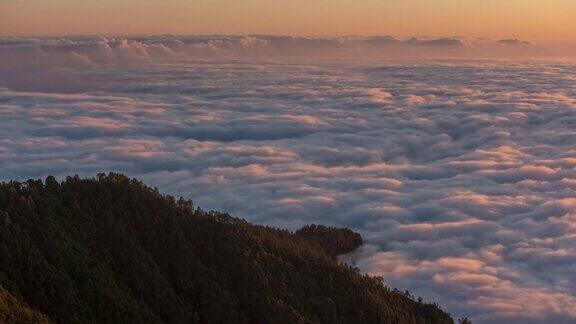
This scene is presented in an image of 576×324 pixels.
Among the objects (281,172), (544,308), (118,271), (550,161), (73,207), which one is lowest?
(118,271)

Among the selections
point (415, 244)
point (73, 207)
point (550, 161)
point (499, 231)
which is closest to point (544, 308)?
point (415, 244)

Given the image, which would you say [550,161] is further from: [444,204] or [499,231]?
[499,231]

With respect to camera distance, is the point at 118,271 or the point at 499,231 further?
the point at 499,231

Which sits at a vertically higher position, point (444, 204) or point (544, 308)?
point (444, 204)

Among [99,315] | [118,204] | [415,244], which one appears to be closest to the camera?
[99,315]

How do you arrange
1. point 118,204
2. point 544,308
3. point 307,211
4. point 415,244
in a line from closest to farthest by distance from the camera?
point 118,204
point 544,308
point 415,244
point 307,211

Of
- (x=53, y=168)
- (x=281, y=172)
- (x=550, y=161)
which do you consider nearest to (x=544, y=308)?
(x=281, y=172)
